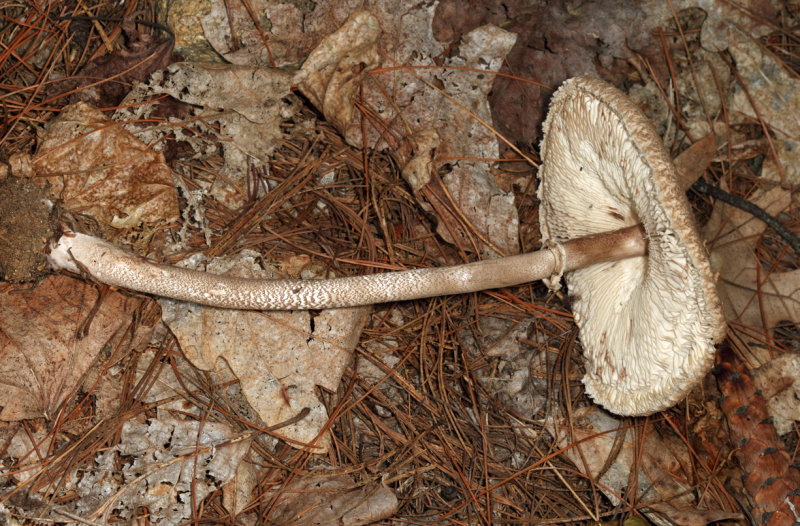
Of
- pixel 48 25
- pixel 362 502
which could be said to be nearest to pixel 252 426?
pixel 362 502

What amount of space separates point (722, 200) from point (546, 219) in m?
1.06

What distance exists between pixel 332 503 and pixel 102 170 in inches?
79.7

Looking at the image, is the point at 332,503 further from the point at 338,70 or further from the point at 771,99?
A: the point at 771,99

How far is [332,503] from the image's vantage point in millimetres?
2689

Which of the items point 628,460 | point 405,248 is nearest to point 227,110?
point 405,248

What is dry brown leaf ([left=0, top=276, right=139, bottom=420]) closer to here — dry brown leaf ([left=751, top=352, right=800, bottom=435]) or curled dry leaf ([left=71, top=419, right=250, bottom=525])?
curled dry leaf ([left=71, top=419, right=250, bottom=525])

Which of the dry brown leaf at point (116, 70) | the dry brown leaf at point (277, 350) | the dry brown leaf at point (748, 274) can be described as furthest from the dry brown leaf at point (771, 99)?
the dry brown leaf at point (116, 70)

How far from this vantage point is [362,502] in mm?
2686

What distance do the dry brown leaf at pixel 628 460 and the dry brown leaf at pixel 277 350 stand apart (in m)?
1.22

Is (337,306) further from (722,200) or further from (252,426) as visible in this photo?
(722,200)

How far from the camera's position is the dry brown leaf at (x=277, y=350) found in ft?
9.25

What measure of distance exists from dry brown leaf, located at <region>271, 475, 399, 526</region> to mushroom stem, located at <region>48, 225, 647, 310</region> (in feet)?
2.81

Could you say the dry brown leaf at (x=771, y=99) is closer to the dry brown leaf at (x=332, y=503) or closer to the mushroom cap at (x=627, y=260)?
the mushroom cap at (x=627, y=260)

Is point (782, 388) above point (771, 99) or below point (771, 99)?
below
